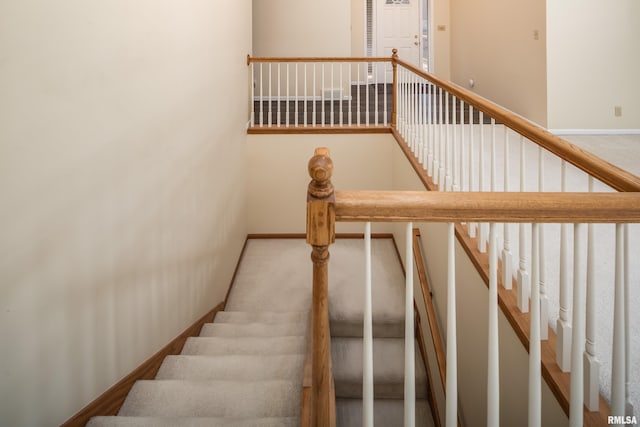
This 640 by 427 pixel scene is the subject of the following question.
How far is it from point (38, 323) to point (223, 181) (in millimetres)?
2718

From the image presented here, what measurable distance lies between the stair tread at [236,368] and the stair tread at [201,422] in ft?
1.77

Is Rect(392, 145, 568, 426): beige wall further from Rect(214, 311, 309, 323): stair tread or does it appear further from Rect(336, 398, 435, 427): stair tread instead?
Rect(214, 311, 309, 323): stair tread

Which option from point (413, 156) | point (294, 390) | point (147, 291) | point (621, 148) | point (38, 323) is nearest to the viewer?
point (38, 323)

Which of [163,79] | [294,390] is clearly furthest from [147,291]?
[163,79]

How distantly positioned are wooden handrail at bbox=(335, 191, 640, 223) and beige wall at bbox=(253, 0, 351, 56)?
282 inches

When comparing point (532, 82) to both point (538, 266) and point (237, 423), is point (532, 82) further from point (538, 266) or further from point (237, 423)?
point (237, 423)

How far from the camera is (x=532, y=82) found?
5441 millimetres

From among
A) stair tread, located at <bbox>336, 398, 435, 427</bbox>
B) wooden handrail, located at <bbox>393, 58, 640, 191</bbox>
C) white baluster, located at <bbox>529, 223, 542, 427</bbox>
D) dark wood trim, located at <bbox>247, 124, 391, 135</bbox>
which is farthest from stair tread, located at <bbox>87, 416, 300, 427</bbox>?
dark wood trim, located at <bbox>247, 124, 391, 135</bbox>

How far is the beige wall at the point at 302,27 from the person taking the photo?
7594 mm

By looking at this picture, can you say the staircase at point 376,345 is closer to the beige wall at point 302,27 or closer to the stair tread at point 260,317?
the stair tread at point 260,317

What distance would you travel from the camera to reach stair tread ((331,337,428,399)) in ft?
11.6

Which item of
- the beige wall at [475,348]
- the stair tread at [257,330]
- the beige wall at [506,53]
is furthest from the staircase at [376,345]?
the beige wall at [506,53]

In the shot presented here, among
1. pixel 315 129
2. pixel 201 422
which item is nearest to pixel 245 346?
pixel 201 422

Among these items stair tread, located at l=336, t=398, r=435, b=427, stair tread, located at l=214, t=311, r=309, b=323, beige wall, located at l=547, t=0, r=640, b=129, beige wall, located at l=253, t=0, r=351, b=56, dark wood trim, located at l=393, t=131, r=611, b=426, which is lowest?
stair tread, located at l=336, t=398, r=435, b=427
